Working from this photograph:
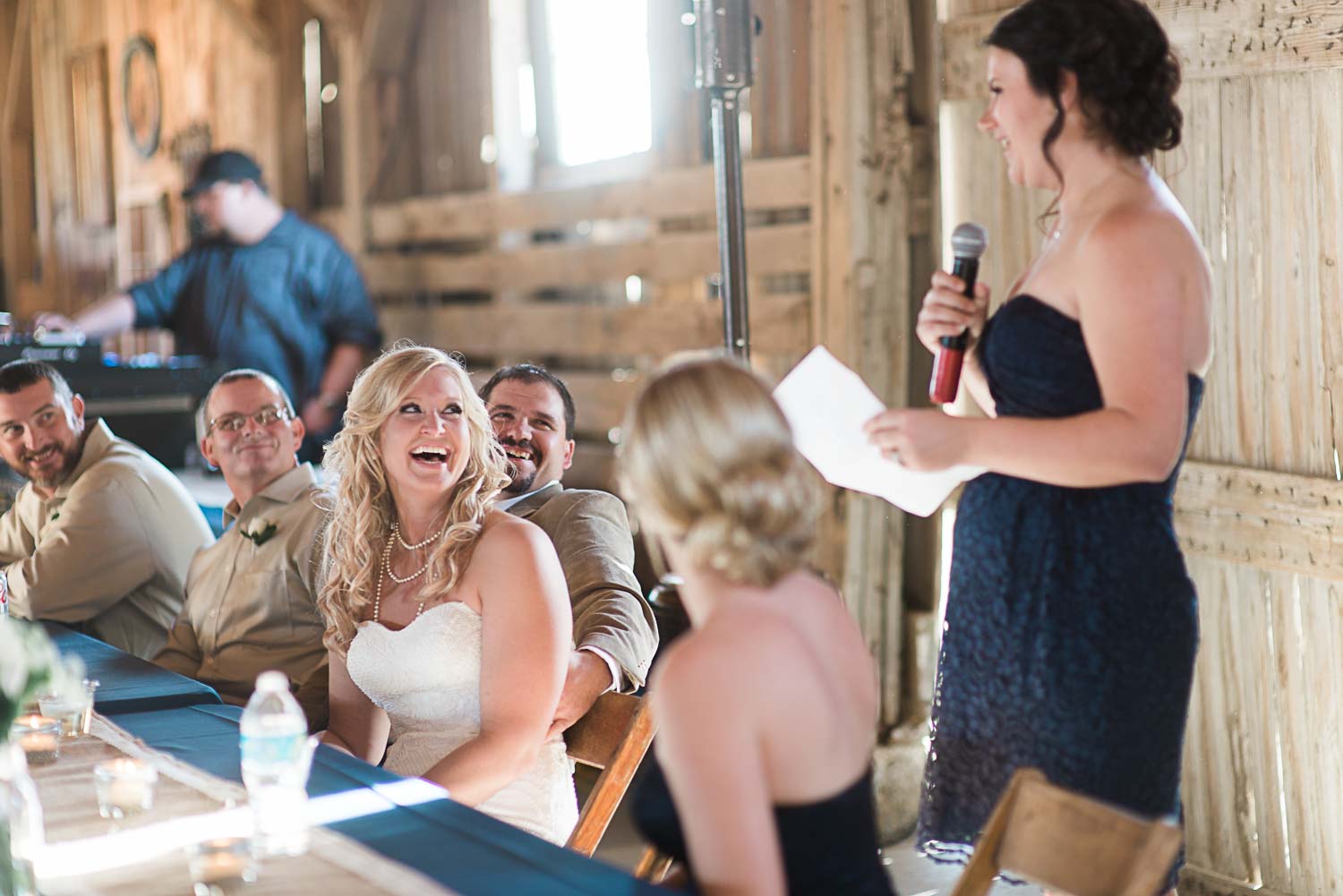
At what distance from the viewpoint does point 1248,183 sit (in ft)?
9.99

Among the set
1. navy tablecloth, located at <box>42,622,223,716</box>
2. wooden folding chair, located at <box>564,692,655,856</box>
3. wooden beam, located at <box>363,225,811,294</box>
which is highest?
wooden beam, located at <box>363,225,811,294</box>

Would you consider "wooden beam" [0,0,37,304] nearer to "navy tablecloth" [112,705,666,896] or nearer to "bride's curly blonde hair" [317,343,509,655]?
"bride's curly blonde hair" [317,343,509,655]

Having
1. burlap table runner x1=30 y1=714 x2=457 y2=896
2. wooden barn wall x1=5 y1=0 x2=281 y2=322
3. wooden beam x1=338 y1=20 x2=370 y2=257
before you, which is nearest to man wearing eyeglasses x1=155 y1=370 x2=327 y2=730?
burlap table runner x1=30 y1=714 x2=457 y2=896

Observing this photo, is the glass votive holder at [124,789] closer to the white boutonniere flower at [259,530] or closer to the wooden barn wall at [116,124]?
the white boutonniere flower at [259,530]

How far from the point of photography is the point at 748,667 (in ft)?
4.46

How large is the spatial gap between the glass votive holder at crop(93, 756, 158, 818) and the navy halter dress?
104cm

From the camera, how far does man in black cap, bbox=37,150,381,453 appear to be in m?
6.18

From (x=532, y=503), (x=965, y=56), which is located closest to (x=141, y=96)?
(x=965, y=56)

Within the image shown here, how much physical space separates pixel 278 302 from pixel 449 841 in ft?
16.0

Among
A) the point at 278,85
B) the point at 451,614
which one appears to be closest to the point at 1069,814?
the point at 451,614

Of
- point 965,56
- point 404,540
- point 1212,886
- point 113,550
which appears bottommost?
point 1212,886

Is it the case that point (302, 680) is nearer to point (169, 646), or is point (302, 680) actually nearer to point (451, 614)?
point (169, 646)

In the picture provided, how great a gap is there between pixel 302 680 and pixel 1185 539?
1.88 metres

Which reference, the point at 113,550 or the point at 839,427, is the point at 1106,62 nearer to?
the point at 839,427
